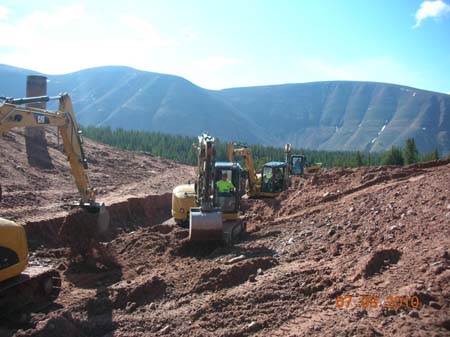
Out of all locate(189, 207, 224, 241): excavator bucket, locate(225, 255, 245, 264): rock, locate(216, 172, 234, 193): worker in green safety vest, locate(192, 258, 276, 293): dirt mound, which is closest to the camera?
locate(192, 258, 276, 293): dirt mound

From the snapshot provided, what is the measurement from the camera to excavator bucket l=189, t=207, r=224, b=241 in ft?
39.4

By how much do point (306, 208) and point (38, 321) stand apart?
10.4 metres

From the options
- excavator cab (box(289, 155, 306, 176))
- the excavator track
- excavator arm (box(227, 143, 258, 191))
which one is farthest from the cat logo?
excavator cab (box(289, 155, 306, 176))

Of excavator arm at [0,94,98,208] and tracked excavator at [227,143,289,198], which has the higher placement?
excavator arm at [0,94,98,208]

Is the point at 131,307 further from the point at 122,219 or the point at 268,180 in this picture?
the point at 268,180

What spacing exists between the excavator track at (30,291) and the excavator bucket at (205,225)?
3713 millimetres

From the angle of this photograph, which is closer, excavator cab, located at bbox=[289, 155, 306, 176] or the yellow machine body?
the yellow machine body

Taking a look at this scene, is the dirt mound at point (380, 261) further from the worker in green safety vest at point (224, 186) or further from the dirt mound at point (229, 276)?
the worker in green safety vest at point (224, 186)

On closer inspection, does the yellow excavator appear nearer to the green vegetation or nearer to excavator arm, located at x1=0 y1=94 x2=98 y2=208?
excavator arm, located at x1=0 y1=94 x2=98 y2=208

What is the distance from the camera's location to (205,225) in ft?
39.4

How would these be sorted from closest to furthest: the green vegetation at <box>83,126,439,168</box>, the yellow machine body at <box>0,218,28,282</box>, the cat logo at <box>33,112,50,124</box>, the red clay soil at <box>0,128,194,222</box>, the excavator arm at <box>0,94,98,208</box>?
the yellow machine body at <box>0,218,28,282</box> → the cat logo at <box>33,112,50,124</box> → the excavator arm at <box>0,94,98,208</box> → the red clay soil at <box>0,128,194,222</box> → the green vegetation at <box>83,126,439,168</box>

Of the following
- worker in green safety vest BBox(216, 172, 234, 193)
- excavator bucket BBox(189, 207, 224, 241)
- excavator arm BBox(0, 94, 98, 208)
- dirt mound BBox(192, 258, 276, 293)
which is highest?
excavator arm BBox(0, 94, 98, 208)

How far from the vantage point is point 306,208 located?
53.2 feet

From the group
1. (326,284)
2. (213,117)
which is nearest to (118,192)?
(326,284)
